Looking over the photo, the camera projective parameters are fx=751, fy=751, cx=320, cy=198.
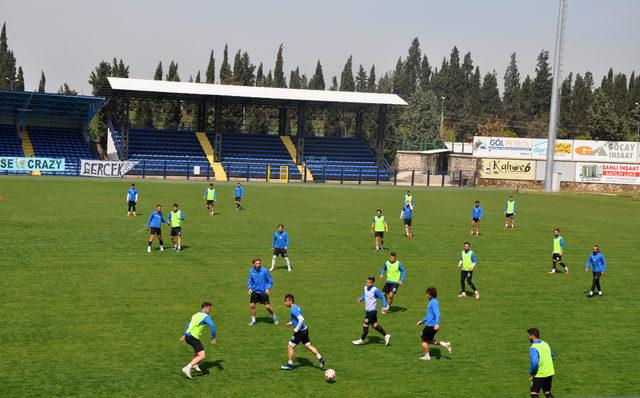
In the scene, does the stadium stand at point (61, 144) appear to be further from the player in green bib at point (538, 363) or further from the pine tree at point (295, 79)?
the pine tree at point (295, 79)

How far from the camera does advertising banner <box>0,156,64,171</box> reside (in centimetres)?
6569

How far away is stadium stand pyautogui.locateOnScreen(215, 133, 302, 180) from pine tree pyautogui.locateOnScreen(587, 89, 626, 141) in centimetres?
5759

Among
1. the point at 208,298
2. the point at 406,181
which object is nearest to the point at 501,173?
the point at 406,181

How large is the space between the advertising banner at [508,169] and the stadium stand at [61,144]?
4010 centimetres

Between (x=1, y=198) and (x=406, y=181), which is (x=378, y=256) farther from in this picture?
(x=406, y=181)

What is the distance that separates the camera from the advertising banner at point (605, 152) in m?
76.9

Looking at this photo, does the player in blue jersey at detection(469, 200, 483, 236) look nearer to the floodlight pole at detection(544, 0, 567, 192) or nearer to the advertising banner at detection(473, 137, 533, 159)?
the floodlight pole at detection(544, 0, 567, 192)

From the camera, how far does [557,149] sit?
77.5m

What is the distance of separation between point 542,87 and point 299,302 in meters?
141

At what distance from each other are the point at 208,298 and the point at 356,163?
58441 mm

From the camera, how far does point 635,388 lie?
17.4 metres

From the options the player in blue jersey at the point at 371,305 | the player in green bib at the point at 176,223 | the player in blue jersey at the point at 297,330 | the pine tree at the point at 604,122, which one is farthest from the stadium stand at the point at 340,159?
the player in blue jersey at the point at 297,330

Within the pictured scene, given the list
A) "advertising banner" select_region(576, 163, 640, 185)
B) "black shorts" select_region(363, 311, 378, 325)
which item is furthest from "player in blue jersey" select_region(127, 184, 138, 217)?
"advertising banner" select_region(576, 163, 640, 185)

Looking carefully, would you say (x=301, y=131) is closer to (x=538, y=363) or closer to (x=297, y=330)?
(x=297, y=330)
